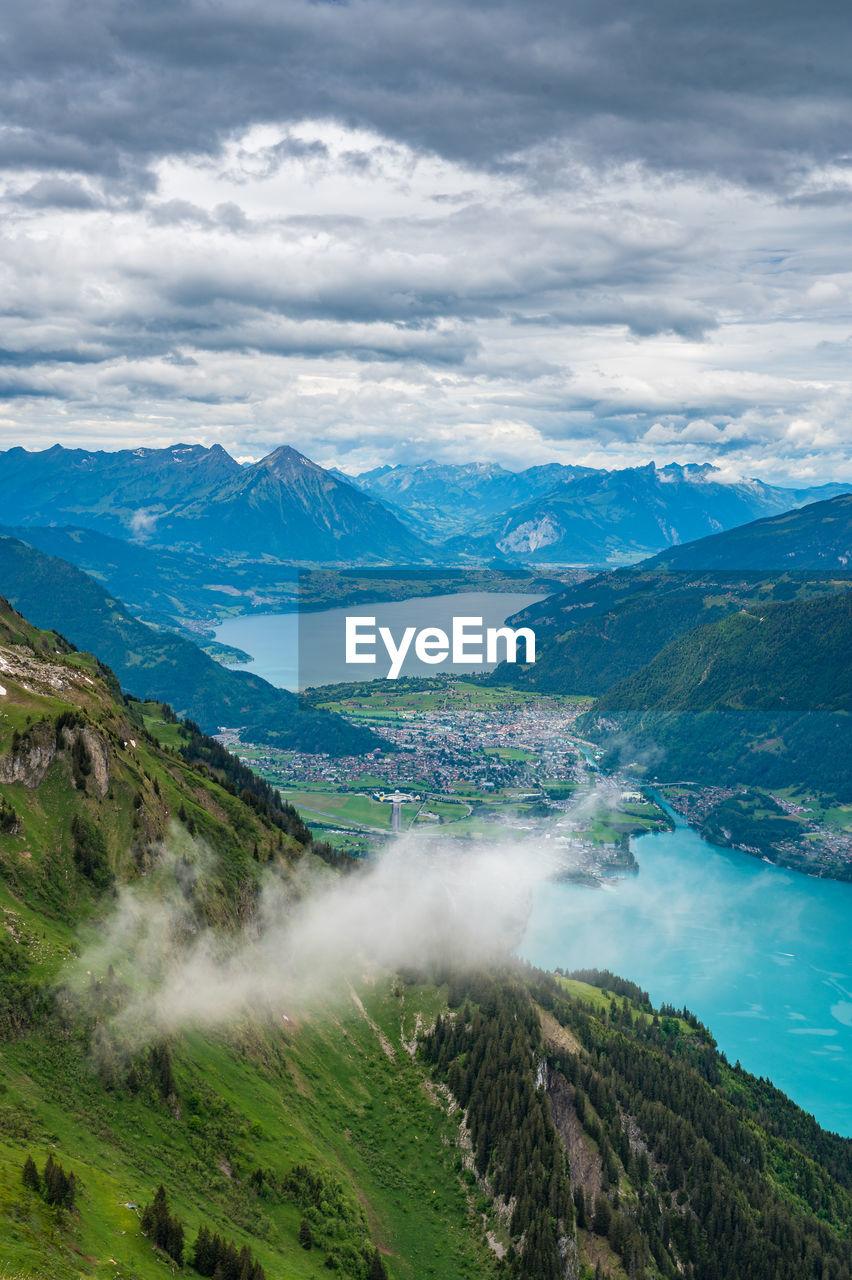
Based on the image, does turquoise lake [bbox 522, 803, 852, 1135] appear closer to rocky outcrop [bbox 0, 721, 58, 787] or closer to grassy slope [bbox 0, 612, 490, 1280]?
grassy slope [bbox 0, 612, 490, 1280]

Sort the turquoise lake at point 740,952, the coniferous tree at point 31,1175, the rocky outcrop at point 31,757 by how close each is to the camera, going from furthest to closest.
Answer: the turquoise lake at point 740,952 → the rocky outcrop at point 31,757 → the coniferous tree at point 31,1175

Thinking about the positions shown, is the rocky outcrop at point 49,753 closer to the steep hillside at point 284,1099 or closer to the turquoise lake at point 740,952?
the steep hillside at point 284,1099

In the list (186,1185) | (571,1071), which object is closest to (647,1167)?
(571,1071)

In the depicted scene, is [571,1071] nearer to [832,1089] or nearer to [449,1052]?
[449,1052]

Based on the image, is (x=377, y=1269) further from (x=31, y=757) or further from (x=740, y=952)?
(x=740, y=952)

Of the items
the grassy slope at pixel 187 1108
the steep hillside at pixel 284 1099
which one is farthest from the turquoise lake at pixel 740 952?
the grassy slope at pixel 187 1108

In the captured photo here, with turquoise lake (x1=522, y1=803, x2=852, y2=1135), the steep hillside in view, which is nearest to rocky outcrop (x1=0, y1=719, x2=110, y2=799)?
the steep hillside
